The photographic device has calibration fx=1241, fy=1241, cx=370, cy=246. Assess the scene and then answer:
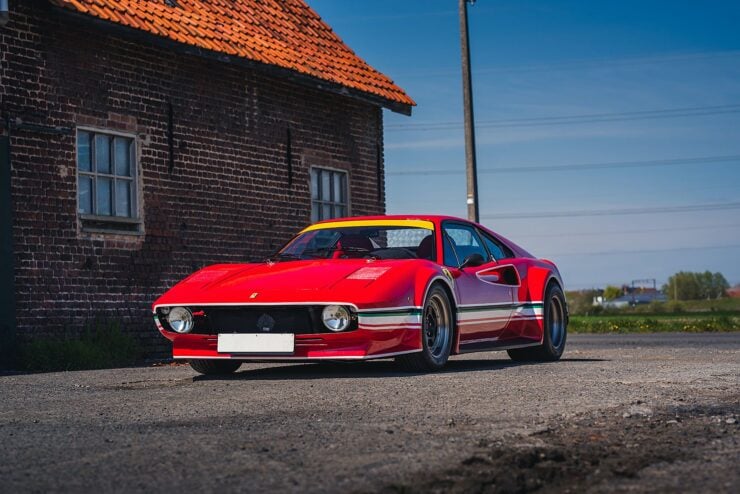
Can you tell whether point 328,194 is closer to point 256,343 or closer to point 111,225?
point 111,225

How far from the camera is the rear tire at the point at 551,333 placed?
11188 mm

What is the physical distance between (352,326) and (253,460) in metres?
4.25

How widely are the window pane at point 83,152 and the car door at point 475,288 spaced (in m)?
4.76

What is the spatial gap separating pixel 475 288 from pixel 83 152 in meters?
5.39

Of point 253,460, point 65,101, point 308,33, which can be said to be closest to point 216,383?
point 253,460

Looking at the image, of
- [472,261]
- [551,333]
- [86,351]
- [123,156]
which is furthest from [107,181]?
[551,333]

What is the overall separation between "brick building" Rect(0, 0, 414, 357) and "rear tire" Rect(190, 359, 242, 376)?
10.9 ft

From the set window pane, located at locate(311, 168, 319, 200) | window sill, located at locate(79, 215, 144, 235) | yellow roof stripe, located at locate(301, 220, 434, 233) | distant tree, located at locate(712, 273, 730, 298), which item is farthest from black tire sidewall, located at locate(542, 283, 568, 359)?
distant tree, located at locate(712, 273, 730, 298)

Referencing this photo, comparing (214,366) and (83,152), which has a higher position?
(83,152)

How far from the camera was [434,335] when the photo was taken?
9609 millimetres

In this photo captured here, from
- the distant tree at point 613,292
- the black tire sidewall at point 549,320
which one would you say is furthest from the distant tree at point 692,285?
the black tire sidewall at point 549,320

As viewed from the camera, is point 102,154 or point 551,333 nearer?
point 551,333

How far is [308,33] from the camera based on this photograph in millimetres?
18875

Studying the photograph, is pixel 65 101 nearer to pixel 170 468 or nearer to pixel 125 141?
pixel 125 141
